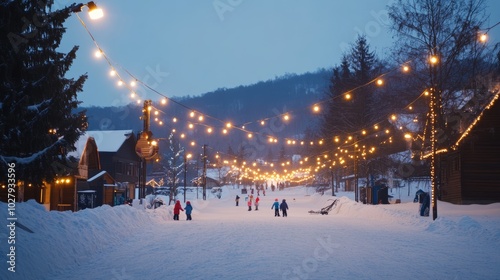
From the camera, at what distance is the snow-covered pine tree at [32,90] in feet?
36.4

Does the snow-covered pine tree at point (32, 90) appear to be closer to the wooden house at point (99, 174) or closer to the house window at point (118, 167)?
the wooden house at point (99, 174)

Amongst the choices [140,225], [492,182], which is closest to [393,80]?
[492,182]

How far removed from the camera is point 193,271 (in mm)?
8922

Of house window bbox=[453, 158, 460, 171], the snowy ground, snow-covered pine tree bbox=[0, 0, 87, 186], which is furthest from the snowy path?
house window bbox=[453, 158, 460, 171]

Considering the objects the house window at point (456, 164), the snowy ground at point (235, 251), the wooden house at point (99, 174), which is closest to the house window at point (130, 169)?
the wooden house at point (99, 174)

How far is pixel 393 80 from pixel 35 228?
27418 millimetres

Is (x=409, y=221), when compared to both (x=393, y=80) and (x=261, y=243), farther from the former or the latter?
(x=393, y=80)

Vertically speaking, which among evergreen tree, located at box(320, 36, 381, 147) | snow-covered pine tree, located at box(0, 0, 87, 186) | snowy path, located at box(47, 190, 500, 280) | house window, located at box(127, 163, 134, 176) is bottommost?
snowy path, located at box(47, 190, 500, 280)

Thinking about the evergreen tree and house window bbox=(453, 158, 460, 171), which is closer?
house window bbox=(453, 158, 460, 171)

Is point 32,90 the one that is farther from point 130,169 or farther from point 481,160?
point 130,169

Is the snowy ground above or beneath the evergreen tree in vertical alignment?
beneath

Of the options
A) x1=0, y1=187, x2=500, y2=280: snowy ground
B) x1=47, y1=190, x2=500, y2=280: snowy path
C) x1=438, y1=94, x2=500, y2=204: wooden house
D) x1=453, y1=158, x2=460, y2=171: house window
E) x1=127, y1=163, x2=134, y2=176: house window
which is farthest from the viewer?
x1=127, y1=163, x2=134, y2=176: house window

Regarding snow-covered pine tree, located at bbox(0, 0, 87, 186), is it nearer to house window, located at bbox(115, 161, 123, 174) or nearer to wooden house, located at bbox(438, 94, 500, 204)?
wooden house, located at bbox(438, 94, 500, 204)

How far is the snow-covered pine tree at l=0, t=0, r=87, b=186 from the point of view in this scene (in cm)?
1111
